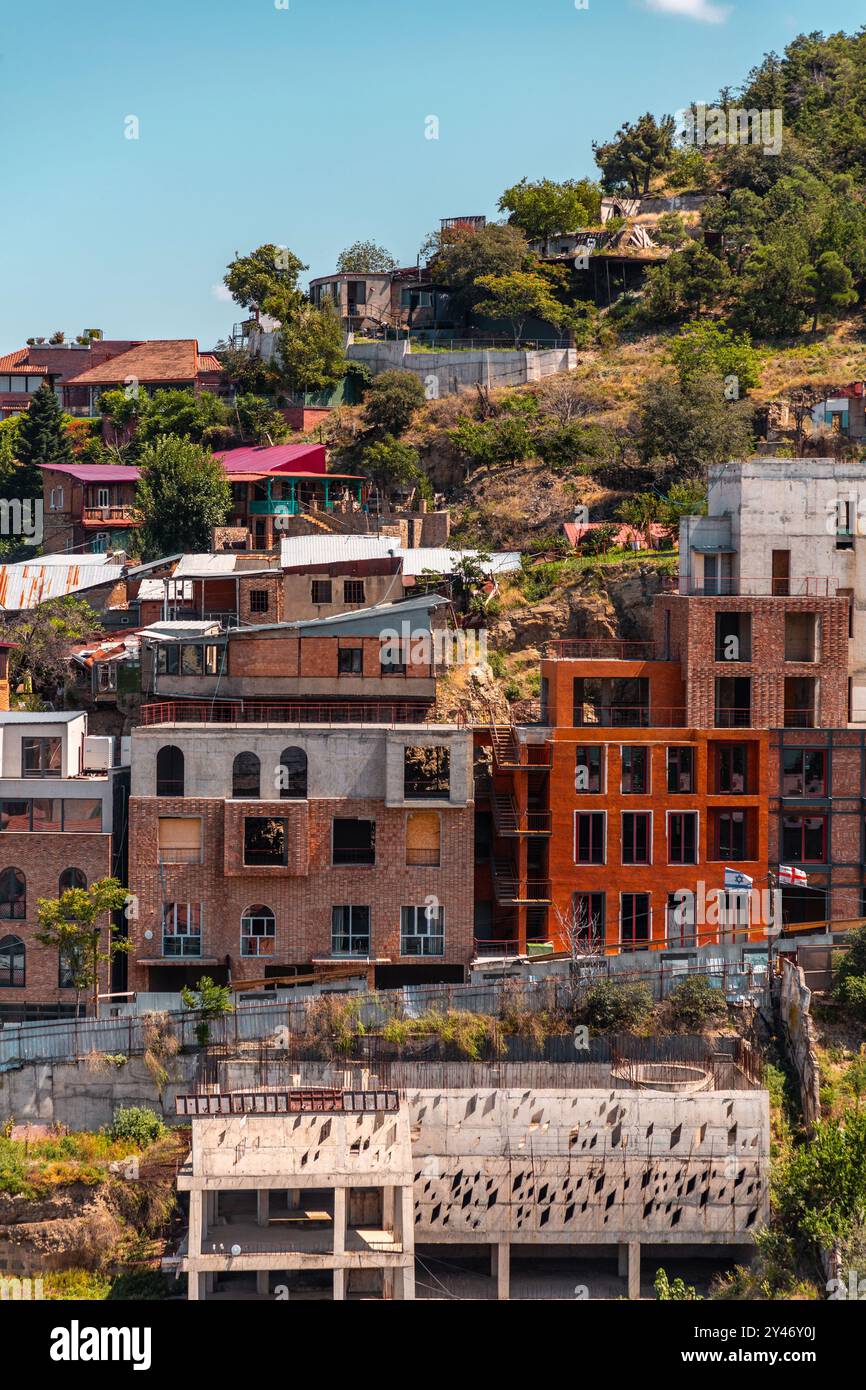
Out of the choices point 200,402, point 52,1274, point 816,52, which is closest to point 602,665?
point 52,1274

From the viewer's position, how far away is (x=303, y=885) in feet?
151

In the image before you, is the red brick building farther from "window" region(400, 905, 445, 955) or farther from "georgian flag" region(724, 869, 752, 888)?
"georgian flag" region(724, 869, 752, 888)

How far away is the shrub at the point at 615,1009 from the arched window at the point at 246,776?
10.3 meters

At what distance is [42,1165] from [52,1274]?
2.62m

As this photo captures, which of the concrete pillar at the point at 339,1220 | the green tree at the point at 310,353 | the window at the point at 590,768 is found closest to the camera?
the concrete pillar at the point at 339,1220

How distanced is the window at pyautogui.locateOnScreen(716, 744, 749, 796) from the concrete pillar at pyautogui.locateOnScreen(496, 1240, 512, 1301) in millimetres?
14394

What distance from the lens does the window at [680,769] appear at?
4759 cm

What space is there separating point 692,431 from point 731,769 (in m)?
24.4

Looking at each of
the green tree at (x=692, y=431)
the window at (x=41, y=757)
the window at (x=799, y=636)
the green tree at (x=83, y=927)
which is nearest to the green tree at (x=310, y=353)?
the green tree at (x=692, y=431)

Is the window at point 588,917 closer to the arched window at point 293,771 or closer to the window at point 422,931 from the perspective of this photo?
the window at point 422,931

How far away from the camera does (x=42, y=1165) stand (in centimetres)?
4122

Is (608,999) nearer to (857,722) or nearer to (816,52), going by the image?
(857,722)

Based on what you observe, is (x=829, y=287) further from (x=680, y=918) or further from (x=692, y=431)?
(x=680, y=918)

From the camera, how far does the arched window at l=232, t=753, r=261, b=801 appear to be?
152 ft
